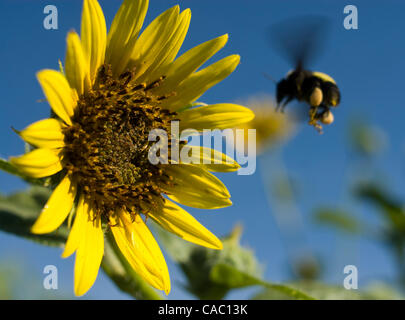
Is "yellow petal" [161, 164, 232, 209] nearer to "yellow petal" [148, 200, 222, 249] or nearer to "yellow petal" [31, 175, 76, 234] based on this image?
"yellow petal" [148, 200, 222, 249]

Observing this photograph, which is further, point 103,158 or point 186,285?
point 186,285

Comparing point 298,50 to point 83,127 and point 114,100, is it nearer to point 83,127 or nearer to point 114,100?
point 114,100

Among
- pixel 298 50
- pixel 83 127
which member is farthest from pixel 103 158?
pixel 298 50

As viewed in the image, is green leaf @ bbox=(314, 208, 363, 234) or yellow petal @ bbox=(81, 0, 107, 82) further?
green leaf @ bbox=(314, 208, 363, 234)

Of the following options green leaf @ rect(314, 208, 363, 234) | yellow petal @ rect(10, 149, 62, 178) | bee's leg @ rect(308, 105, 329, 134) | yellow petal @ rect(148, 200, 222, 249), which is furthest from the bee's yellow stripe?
green leaf @ rect(314, 208, 363, 234)

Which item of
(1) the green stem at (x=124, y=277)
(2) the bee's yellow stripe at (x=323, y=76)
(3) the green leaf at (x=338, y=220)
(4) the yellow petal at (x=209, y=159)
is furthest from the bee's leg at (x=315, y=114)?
(3) the green leaf at (x=338, y=220)

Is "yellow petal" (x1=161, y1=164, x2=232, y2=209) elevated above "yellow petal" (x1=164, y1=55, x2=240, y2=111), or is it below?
below

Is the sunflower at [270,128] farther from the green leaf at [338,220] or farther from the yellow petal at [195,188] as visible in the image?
the yellow petal at [195,188]

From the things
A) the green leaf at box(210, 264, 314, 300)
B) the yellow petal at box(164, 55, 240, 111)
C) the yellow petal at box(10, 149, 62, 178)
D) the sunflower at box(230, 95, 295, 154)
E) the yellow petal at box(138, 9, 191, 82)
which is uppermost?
the sunflower at box(230, 95, 295, 154)
